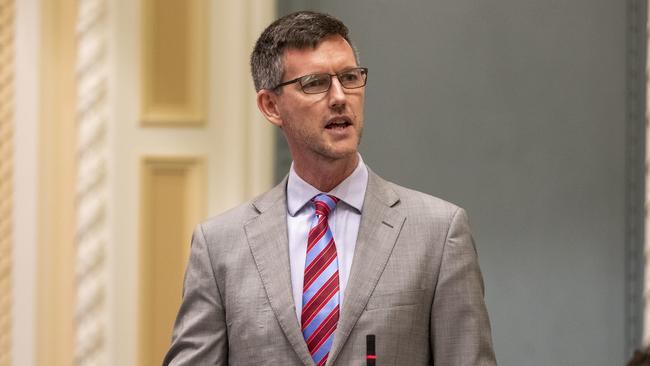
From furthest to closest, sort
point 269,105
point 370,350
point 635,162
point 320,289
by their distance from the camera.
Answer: point 635,162 < point 269,105 < point 320,289 < point 370,350

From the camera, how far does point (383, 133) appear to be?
10.7 feet

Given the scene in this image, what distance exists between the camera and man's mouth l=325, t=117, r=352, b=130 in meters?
2.04

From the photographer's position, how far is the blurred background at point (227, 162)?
3.15m

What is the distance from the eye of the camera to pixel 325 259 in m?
2.03

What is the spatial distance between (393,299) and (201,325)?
37 centimetres

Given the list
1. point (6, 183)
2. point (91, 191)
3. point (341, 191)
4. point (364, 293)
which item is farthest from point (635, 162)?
point (6, 183)

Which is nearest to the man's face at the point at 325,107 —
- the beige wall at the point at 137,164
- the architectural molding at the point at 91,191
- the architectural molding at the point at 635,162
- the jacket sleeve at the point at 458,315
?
the jacket sleeve at the point at 458,315

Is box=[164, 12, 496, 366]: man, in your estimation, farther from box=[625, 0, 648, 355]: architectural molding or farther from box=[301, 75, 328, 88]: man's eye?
box=[625, 0, 648, 355]: architectural molding

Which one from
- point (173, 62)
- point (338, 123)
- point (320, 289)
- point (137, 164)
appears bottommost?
point (320, 289)

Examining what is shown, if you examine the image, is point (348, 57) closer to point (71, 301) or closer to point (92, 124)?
point (92, 124)

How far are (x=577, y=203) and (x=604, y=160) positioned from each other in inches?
5.7

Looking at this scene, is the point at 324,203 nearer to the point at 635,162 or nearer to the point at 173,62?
the point at 173,62

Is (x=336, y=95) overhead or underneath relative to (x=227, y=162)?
overhead

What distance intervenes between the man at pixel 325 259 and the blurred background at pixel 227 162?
1035mm
